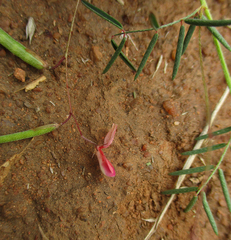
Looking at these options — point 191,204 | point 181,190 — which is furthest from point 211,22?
point 191,204

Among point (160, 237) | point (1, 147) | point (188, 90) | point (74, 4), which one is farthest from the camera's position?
point (188, 90)

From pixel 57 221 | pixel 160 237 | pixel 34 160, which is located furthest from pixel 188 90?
pixel 57 221

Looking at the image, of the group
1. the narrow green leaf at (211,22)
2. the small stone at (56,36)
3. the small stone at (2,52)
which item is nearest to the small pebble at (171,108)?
the narrow green leaf at (211,22)

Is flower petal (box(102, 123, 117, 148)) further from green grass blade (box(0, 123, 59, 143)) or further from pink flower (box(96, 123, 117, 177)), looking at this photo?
green grass blade (box(0, 123, 59, 143))

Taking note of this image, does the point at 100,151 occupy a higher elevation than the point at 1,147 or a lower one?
lower

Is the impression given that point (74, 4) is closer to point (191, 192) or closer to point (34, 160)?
point (34, 160)

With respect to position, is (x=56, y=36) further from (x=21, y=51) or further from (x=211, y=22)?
(x=211, y=22)

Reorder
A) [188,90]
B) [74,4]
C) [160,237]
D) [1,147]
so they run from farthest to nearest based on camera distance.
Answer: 1. [188,90]
2. [160,237]
3. [74,4]
4. [1,147]

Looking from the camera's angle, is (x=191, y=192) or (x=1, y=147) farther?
(x=191, y=192)
